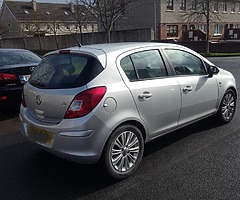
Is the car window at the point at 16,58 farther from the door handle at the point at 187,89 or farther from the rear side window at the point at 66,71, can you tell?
the door handle at the point at 187,89

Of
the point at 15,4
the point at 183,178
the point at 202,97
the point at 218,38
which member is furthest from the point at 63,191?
the point at 15,4

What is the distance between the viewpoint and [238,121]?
5.07 metres

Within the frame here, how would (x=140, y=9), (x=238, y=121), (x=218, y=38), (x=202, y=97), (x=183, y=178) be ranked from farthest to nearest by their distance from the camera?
(x=218, y=38)
(x=140, y=9)
(x=238, y=121)
(x=202, y=97)
(x=183, y=178)

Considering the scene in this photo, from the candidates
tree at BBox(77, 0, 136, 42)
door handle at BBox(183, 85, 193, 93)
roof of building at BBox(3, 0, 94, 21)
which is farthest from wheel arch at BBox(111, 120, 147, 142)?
roof of building at BBox(3, 0, 94, 21)

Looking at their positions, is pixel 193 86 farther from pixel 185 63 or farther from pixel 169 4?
pixel 169 4

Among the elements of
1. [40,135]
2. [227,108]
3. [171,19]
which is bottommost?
[227,108]

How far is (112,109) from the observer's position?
9.94ft

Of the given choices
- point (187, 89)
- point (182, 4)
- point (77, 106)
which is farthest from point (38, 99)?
point (182, 4)

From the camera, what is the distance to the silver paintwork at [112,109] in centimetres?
295

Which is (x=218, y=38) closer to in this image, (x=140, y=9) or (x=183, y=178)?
(x=140, y=9)

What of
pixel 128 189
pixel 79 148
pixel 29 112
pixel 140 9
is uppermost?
pixel 140 9

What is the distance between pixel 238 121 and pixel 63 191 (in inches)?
140

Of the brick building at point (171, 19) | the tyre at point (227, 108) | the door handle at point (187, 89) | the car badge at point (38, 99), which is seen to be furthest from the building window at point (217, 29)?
the car badge at point (38, 99)

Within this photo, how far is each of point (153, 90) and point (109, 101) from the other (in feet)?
2.33
